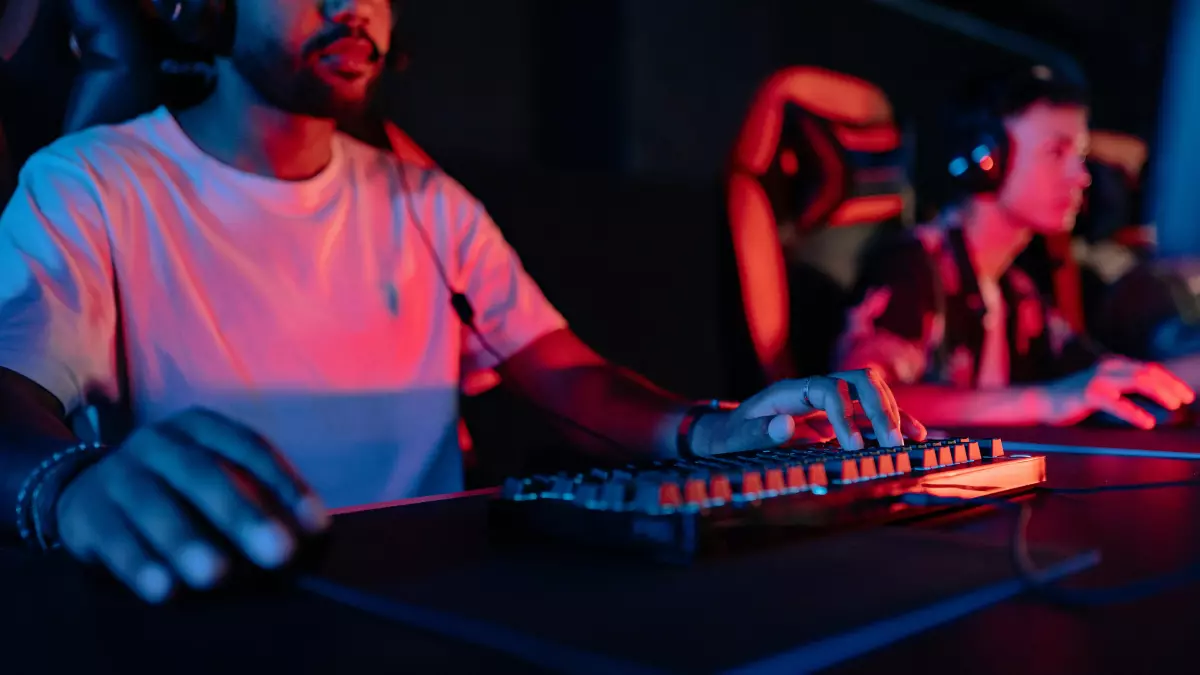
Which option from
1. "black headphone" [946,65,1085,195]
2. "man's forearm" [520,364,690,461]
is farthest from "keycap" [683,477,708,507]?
"black headphone" [946,65,1085,195]

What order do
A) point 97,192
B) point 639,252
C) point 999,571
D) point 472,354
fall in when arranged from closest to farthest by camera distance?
point 999,571
point 97,192
point 472,354
point 639,252

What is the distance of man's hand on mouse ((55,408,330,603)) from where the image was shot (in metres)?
0.41

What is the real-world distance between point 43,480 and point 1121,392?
125 centimetres

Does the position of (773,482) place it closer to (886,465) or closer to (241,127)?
(886,465)

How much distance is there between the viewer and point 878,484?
1.97ft

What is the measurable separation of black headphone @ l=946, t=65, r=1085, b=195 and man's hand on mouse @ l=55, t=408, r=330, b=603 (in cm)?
176

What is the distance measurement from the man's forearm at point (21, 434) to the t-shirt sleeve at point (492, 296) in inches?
22.9

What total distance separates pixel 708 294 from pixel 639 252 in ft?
0.68

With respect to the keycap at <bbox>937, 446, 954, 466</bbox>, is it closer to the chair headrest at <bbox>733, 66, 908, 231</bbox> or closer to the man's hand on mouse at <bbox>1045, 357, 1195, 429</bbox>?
the man's hand on mouse at <bbox>1045, 357, 1195, 429</bbox>

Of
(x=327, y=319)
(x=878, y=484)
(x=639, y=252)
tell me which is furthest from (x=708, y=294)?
(x=878, y=484)

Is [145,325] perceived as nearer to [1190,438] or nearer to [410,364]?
[410,364]

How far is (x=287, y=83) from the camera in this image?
1.11 m

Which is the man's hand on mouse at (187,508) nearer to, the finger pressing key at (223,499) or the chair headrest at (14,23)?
the finger pressing key at (223,499)

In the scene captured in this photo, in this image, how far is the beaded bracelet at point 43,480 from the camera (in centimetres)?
51
